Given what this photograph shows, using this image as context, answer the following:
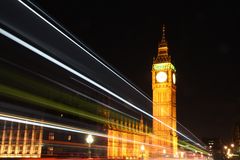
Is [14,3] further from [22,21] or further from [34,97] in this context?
[34,97]

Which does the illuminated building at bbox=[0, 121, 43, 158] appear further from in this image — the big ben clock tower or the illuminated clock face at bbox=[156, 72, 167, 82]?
the illuminated clock face at bbox=[156, 72, 167, 82]

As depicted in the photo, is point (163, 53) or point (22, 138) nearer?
point (22, 138)

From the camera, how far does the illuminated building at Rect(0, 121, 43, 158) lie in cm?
1589

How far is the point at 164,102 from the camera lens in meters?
92.2

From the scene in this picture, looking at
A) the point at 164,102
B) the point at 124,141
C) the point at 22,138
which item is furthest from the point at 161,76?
A: the point at 22,138

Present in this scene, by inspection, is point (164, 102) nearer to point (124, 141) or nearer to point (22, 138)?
point (124, 141)

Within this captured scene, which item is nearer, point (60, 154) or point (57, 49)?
point (60, 154)

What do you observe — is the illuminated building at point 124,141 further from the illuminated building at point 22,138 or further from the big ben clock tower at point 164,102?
the illuminated building at point 22,138

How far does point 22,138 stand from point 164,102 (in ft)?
253

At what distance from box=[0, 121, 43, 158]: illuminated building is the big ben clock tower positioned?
7282 centimetres

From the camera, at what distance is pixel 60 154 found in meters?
Answer: 14.9

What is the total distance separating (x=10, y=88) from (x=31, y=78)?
2.00 metres

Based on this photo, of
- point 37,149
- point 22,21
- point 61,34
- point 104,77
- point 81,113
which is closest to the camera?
point 22,21

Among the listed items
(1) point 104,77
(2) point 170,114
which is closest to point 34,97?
(1) point 104,77
